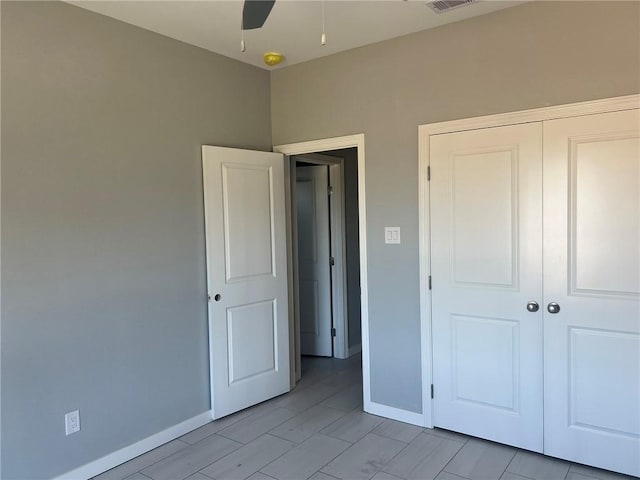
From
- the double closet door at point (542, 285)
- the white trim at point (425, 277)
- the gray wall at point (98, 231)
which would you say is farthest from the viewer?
the white trim at point (425, 277)

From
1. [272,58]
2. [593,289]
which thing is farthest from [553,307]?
[272,58]

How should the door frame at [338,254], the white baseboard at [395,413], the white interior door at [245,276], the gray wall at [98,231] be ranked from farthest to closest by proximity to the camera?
the door frame at [338,254], the white interior door at [245,276], the white baseboard at [395,413], the gray wall at [98,231]

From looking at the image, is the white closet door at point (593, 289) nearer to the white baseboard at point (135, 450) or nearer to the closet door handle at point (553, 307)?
the closet door handle at point (553, 307)

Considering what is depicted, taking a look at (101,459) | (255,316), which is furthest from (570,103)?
(101,459)

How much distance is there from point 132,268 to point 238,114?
1463 mm

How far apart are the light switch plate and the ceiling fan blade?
1.76 metres

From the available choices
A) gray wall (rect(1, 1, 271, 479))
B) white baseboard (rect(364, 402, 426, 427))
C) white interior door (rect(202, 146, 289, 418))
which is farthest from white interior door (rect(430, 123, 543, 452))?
gray wall (rect(1, 1, 271, 479))

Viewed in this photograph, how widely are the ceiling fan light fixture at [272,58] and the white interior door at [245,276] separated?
68 cm

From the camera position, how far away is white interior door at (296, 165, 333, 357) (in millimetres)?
4844

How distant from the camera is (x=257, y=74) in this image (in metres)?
3.82

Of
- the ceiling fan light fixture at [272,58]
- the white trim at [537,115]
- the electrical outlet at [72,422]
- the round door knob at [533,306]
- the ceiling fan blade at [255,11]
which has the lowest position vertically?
the electrical outlet at [72,422]

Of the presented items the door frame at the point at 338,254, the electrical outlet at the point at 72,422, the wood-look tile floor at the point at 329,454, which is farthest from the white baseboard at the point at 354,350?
the electrical outlet at the point at 72,422

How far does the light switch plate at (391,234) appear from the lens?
3.30 metres

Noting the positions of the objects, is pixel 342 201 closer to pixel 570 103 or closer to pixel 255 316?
pixel 255 316
